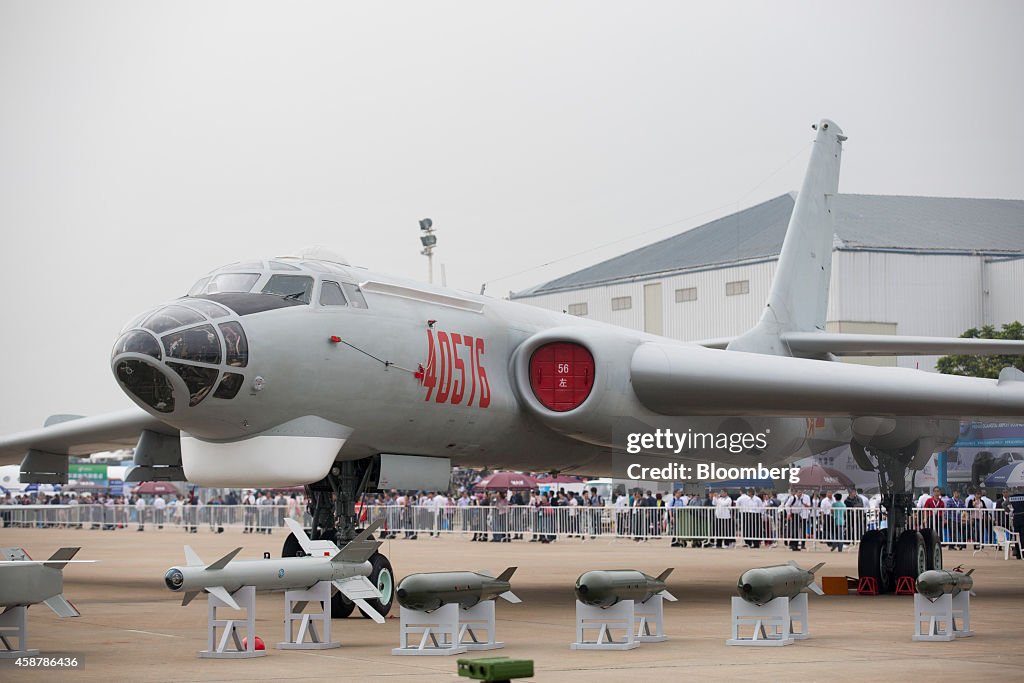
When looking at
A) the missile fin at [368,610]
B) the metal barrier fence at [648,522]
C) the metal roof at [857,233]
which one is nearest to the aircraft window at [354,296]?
the missile fin at [368,610]

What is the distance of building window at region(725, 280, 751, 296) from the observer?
163 ft

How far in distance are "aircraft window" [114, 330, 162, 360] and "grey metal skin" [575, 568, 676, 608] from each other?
13.2ft

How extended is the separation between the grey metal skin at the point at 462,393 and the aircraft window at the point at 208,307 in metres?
0.04

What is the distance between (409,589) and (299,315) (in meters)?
3.16

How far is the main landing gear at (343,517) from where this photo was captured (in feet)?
42.5

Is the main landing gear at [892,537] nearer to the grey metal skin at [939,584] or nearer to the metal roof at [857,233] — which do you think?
the grey metal skin at [939,584]

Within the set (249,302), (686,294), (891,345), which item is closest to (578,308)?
(686,294)

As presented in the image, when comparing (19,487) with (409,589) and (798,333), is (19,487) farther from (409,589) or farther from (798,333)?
(409,589)

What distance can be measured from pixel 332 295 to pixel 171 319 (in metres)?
1.87

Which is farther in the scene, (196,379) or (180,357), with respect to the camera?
(196,379)

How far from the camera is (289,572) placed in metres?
11.0

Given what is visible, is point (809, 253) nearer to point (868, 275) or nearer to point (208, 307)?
point (208, 307)

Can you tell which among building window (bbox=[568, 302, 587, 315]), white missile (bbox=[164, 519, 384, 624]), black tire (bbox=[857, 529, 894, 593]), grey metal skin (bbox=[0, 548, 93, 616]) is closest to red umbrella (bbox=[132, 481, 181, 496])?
building window (bbox=[568, 302, 587, 315])

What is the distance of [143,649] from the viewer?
10.8 meters
